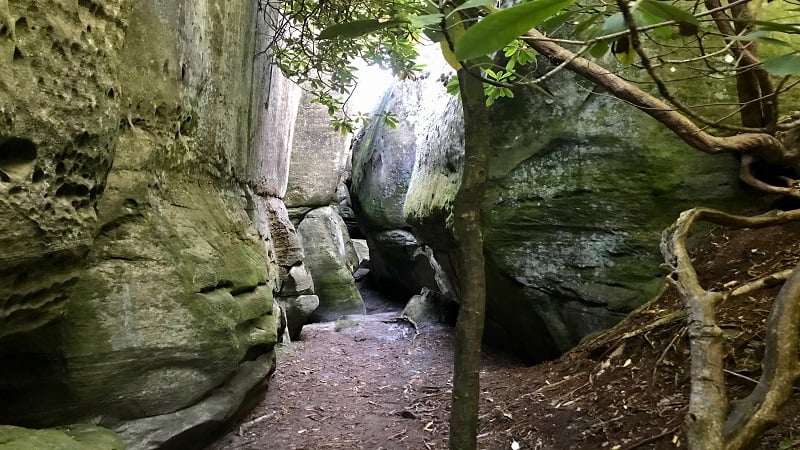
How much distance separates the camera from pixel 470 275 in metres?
2.59

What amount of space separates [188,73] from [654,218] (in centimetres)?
377

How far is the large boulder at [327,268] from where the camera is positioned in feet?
38.9

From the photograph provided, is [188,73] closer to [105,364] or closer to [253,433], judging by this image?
[105,364]

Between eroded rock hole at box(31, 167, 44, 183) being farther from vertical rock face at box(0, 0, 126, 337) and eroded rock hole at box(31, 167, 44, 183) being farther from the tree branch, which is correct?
the tree branch

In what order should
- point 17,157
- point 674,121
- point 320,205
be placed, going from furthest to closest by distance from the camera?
1. point 320,205
2. point 674,121
3. point 17,157

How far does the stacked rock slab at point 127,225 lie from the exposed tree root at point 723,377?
2543 mm

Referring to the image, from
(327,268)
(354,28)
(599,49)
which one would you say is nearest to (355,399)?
(354,28)

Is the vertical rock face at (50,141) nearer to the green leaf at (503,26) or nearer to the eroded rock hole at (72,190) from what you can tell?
the eroded rock hole at (72,190)

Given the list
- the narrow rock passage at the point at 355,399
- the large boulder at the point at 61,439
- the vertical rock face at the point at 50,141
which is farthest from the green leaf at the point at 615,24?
the narrow rock passage at the point at 355,399

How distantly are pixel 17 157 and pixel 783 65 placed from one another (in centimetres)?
231

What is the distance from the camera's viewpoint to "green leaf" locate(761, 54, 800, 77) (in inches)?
38.6

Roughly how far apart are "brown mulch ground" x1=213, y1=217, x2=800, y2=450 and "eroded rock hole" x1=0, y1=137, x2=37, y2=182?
91.9 inches

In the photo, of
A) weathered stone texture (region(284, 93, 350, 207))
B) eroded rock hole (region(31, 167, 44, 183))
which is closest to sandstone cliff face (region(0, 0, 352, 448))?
eroded rock hole (region(31, 167, 44, 183))

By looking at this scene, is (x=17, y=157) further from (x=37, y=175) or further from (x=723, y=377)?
(x=723, y=377)
